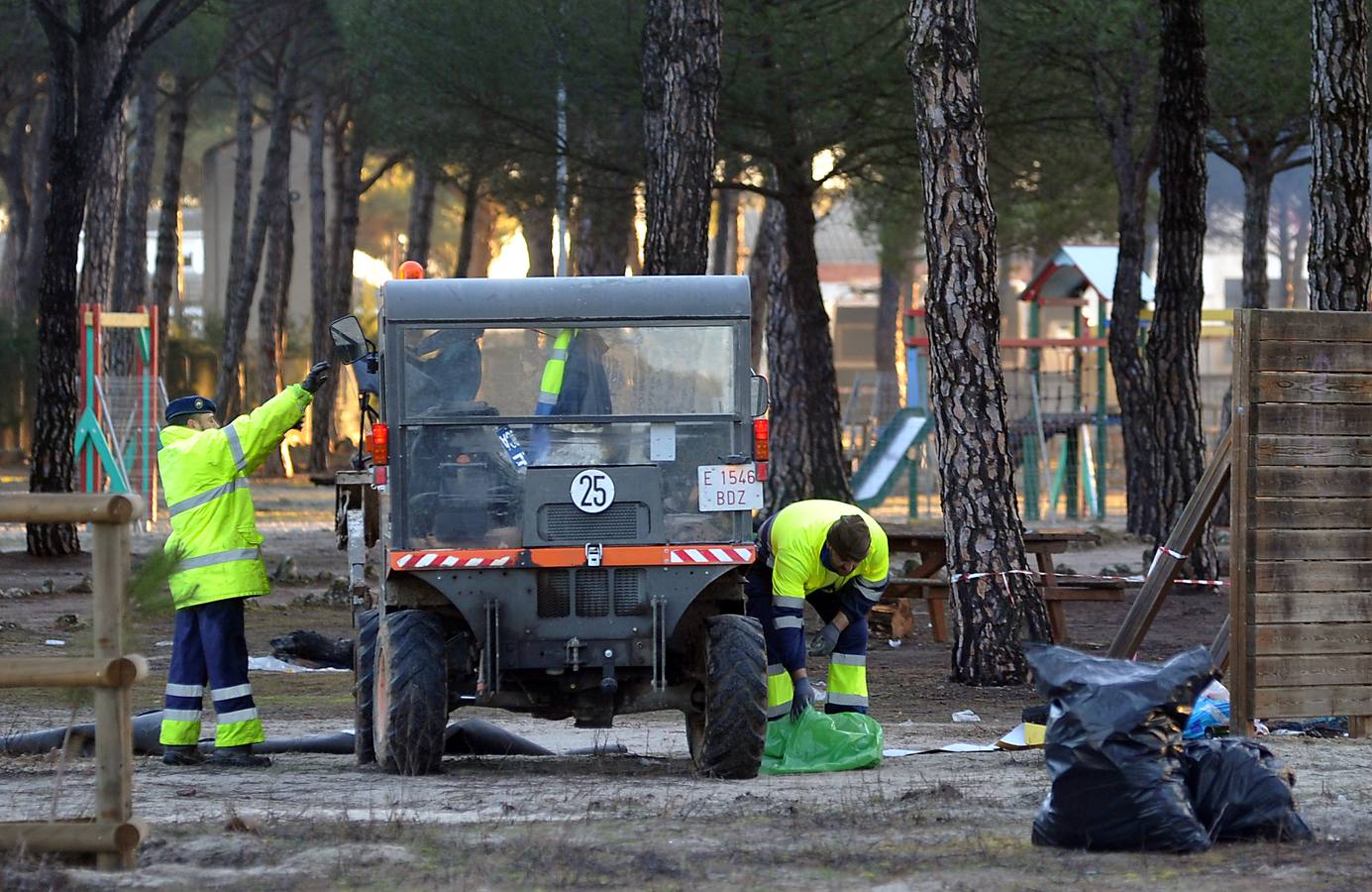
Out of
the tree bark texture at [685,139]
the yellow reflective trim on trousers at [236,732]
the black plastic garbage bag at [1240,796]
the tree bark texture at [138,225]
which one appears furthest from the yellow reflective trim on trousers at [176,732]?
the tree bark texture at [138,225]

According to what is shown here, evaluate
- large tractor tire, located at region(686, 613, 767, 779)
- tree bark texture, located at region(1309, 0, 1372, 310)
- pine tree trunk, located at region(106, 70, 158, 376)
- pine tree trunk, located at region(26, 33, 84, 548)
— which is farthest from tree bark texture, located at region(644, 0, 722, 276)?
pine tree trunk, located at region(106, 70, 158, 376)

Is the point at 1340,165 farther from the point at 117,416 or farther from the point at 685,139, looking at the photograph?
the point at 117,416

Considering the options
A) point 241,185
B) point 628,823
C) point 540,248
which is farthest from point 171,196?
point 628,823

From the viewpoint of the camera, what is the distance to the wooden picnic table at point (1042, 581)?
42.2 feet

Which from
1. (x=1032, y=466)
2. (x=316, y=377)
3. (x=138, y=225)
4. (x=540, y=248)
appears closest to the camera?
(x=316, y=377)

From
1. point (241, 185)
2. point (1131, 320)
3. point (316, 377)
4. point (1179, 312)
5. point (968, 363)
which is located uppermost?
point (241, 185)

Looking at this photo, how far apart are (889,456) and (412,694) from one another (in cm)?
1955

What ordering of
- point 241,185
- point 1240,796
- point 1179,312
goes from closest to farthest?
point 1240,796 < point 1179,312 < point 241,185

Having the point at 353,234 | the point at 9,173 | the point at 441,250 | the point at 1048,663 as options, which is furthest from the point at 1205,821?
the point at 441,250

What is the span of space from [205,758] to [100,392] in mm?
13635

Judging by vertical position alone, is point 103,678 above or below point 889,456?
below

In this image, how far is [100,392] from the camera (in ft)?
70.8

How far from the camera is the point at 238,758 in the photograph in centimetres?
859

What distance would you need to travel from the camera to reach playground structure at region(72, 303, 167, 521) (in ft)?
69.4
